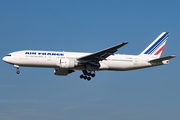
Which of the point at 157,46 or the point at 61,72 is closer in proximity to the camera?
the point at 61,72

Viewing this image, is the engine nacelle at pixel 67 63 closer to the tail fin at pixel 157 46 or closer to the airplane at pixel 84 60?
the airplane at pixel 84 60

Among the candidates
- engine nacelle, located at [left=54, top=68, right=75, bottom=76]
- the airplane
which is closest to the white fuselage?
the airplane

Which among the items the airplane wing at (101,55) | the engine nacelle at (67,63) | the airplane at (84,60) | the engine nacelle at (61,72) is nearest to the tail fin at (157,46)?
the airplane at (84,60)

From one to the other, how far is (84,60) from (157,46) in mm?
14216

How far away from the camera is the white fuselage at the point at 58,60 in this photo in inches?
1801

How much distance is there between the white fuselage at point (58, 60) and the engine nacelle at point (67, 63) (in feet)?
1.83

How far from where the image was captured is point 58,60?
4619 centimetres

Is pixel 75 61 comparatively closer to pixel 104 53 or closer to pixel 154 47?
pixel 104 53

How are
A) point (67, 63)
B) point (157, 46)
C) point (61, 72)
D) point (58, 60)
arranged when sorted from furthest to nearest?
point (157, 46) → point (61, 72) → point (58, 60) → point (67, 63)

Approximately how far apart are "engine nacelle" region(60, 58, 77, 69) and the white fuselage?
56 cm

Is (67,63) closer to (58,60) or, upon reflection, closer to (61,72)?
(58,60)

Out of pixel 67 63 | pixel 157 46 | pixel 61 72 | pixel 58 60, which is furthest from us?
pixel 157 46

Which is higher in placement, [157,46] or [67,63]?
[157,46]

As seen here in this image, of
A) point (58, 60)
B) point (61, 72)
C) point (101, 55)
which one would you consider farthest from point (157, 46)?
point (58, 60)
